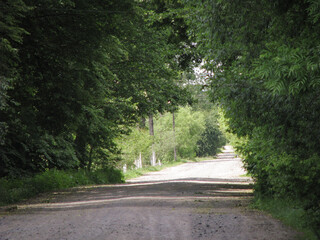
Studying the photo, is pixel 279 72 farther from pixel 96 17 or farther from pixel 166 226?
pixel 96 17

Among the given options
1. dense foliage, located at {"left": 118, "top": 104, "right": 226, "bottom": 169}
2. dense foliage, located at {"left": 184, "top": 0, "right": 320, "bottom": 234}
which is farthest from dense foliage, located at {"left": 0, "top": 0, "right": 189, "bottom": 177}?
dense foliage, located at {"left": 118, "top": 104, "right": 226, "bottom": 169}

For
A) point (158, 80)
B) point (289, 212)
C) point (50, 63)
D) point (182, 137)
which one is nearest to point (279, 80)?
point (289, 212)

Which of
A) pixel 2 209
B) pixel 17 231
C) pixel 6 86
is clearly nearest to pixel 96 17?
pixel 6 86

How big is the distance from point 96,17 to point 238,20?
21.6 feet

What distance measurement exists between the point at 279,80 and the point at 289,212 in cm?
474

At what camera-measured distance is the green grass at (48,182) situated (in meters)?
15.9

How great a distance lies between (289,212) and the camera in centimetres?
972

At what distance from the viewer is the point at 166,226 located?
29.4 feet

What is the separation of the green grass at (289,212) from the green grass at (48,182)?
8.33m

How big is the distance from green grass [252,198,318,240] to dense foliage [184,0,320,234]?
32cm

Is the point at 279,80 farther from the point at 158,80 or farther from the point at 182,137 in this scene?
the point at 182,137

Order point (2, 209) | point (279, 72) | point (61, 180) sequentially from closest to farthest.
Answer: point (279, 72) → point (2, 209) → point (61, 180)

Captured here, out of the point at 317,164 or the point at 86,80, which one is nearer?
the point at 317,164

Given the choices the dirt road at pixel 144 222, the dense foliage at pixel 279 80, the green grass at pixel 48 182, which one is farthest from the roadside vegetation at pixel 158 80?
the dirt road at pixel 144 222
